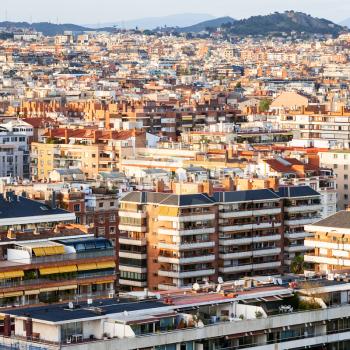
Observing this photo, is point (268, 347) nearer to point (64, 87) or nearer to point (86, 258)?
point (86, 258)

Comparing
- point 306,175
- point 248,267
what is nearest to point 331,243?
point 248,267

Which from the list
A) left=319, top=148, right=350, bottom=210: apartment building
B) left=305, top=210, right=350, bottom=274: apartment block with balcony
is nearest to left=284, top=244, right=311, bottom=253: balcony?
left=305, top=210, right=350, bottom=274: apartment block with balcony

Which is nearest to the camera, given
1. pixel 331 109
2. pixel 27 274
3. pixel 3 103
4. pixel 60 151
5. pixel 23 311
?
pixel 23 311

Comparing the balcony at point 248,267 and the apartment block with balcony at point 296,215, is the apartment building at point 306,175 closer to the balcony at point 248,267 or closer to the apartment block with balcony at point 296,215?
the apartment block with balcony at point 296,215

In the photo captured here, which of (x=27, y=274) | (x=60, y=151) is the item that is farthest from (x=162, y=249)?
(x=60, y=151)

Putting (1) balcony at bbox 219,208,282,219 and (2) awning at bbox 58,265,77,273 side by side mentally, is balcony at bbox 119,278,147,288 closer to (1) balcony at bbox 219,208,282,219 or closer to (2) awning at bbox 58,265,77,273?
(1) balcony at bbox 219,208,282,219

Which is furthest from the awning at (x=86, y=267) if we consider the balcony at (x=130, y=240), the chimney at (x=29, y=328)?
the chimney at (x=29, y=328)
